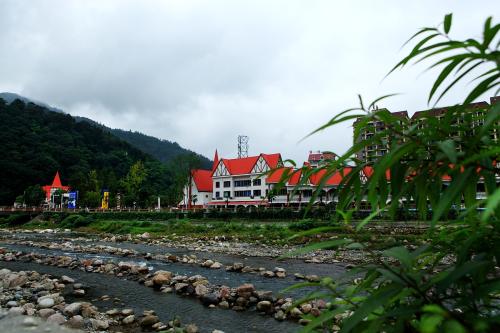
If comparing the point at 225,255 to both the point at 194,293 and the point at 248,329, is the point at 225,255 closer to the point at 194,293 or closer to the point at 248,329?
the point at 194,293

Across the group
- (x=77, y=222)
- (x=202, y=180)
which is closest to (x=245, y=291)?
(x=77, y=222)

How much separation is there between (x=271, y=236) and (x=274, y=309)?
13.8 metres

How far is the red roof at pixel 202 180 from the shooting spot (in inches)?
2030

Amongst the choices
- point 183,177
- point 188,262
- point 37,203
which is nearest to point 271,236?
point 188,262

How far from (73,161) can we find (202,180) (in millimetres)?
40623

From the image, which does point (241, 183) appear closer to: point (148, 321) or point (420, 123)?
point (148, 321)

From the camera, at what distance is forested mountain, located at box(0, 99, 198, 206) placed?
6147cm

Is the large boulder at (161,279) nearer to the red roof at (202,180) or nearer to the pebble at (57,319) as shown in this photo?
the pebble at (57,319)

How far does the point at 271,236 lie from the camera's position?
19672mm

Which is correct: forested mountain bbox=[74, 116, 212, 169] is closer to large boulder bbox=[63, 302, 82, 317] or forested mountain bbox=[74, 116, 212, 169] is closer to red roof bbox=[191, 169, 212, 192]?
red roof bbox=[191, 169, 212, 192]

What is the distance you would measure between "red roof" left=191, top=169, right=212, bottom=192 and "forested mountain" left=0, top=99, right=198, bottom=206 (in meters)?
1.67

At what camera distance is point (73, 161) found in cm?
7712

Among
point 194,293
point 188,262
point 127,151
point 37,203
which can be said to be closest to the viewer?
point 194,293

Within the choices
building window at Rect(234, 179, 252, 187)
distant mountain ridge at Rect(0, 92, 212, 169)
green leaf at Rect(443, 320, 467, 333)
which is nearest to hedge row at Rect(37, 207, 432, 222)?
building window at Rect(234, 179, 252, 187)
